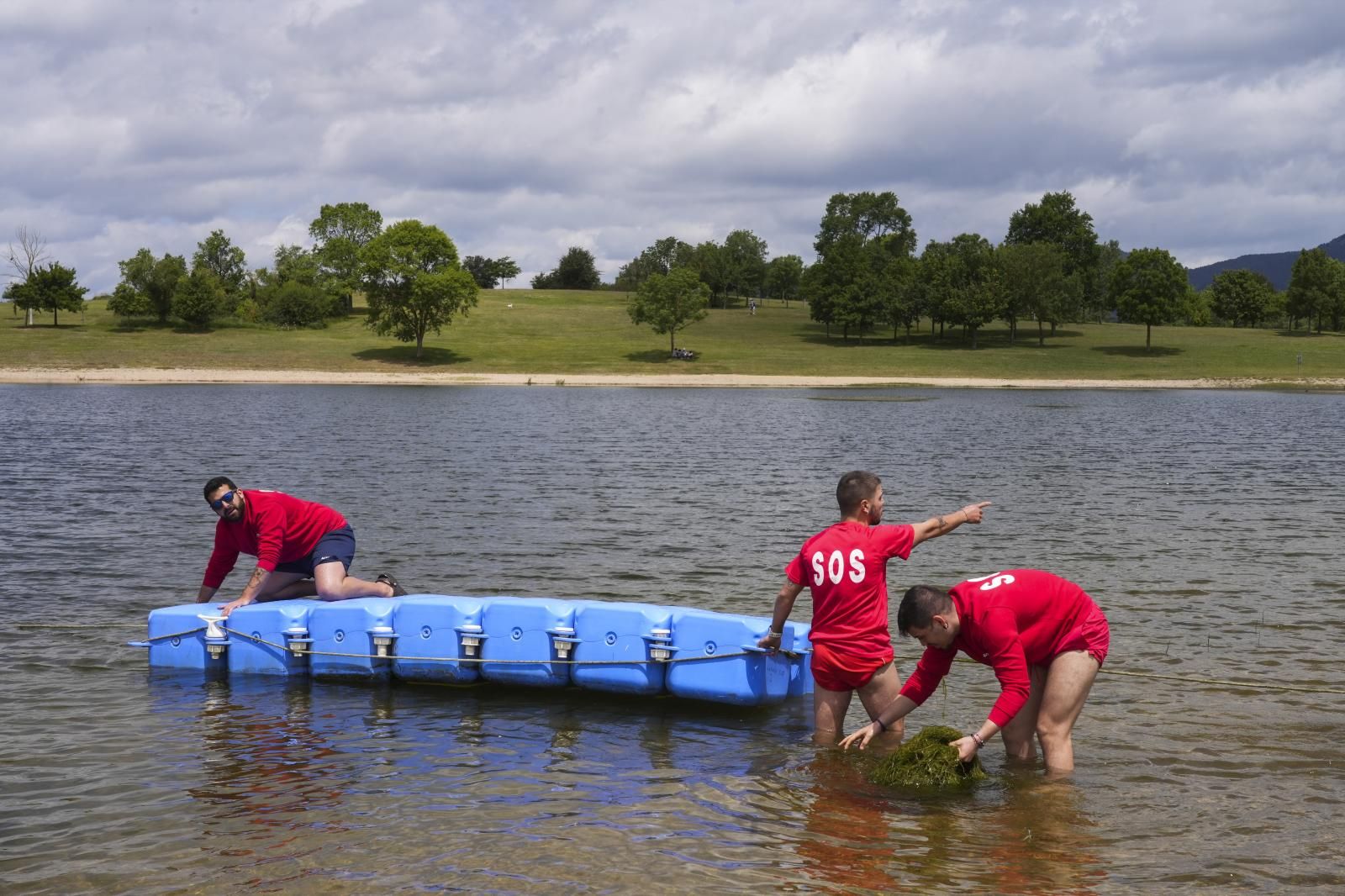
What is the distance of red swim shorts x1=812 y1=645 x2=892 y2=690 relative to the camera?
9.24 m

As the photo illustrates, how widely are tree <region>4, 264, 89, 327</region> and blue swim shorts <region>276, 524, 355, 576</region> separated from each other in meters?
114

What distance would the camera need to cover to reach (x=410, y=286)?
341ft

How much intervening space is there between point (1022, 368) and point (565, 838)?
9918 cm

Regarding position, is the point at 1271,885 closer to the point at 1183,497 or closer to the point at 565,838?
the point at 565,838

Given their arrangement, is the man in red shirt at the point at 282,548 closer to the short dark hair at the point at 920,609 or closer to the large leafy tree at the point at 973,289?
the short dark hair at the point at 920,609

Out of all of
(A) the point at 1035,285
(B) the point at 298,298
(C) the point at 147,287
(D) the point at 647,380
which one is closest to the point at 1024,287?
(A) the point at 1035,285

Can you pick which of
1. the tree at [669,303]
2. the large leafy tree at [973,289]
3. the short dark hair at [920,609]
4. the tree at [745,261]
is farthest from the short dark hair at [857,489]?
the tree at [745,261]

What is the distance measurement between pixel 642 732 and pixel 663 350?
99.7 metres

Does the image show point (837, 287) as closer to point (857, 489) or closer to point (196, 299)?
point (196, 299)

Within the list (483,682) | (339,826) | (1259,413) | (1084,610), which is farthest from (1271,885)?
(1259,413)

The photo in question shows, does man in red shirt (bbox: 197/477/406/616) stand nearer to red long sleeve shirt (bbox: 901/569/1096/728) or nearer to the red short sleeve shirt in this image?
the red short sleeve shirt

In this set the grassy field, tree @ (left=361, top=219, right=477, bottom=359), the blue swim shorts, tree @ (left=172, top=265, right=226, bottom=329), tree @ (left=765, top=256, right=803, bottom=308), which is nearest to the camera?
the blue swim shorts

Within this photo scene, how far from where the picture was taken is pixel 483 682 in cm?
1202

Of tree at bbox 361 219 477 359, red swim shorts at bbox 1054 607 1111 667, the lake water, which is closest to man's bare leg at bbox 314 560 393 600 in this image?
the lake water
